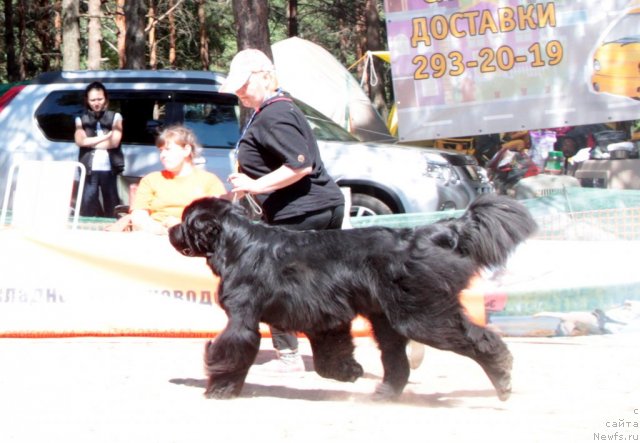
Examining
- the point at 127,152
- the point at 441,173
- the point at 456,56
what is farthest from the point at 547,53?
the point at 127,152

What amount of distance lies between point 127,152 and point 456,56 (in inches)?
155

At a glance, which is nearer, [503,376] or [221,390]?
[503,376]

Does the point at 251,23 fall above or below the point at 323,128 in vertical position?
above

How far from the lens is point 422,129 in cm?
1123

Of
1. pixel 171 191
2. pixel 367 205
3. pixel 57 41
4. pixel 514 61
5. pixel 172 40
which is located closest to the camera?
pixel 171 191

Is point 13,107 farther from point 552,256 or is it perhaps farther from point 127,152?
point 552,256

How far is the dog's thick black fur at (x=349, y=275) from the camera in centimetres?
516

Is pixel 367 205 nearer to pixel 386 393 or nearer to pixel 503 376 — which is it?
pixel 386 393

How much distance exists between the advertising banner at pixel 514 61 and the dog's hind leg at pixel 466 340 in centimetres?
620

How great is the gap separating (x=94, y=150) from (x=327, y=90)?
8447mm

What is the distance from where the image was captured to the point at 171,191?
Answer: 6.95 meters

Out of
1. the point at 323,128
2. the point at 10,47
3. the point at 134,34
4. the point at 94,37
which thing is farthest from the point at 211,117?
the point at 10,47

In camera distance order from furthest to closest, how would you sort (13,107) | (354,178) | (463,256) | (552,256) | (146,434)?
(13,107) → (354,178) → (552,256) → (463,256) → (146,434)

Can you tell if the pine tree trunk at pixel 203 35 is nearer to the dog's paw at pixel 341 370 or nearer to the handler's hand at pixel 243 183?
the handler's hand at pixel 243 183
